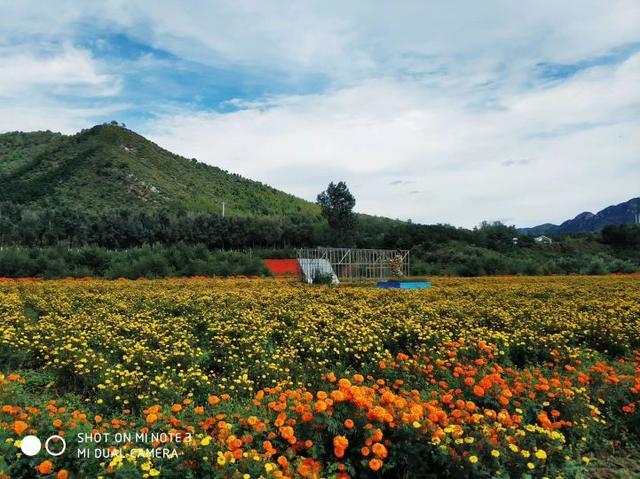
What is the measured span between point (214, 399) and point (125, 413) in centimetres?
161

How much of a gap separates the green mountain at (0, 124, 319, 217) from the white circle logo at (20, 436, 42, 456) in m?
51.0

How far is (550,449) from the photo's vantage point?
3.30 meters

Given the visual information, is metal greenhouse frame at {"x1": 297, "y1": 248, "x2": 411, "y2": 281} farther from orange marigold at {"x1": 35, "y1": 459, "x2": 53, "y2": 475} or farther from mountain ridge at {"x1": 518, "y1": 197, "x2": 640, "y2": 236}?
mountain ridge at {"x1": 518, "y1": 197, "x2": 640, "y2": 236}

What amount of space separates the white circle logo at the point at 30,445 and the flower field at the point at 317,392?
0.25 ft

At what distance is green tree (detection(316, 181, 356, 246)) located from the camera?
43500mm

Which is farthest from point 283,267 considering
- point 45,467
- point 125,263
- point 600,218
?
point 600,218

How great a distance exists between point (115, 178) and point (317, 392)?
57066 millimetres

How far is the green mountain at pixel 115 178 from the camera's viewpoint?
174 feet

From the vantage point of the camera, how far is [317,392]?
4.12 m

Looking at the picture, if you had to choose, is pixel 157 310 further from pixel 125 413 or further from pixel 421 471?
pixel 421 471

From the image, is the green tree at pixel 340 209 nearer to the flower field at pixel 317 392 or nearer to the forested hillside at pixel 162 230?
the forested hillside at pixel 162 230

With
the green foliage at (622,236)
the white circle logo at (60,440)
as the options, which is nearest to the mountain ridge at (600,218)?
the green foliage at (622,236)

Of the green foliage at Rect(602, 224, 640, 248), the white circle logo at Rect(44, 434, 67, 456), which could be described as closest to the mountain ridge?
the green foliage at Rect(602, 224, 640, 248)

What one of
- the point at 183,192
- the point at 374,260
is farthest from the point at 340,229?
the point at 183,192
